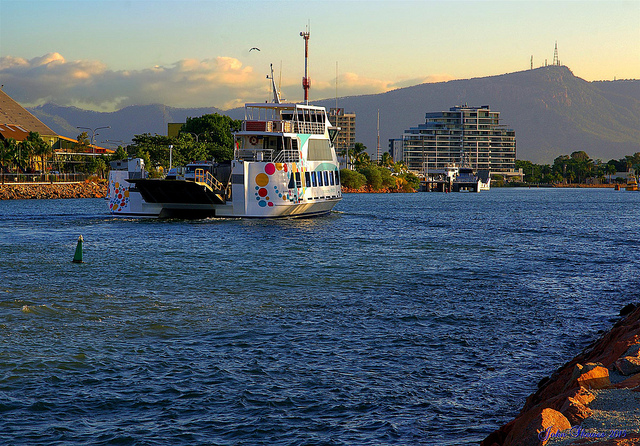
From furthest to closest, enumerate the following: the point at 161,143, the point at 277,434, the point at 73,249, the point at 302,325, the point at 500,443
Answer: the point at 161,143 → the point at 73,249 → the point at 302,325 → the point at 277,434 → the point at 500,443

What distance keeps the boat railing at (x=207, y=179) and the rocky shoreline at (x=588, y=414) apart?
117 feet

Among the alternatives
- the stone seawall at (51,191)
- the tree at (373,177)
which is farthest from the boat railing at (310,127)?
the tree at (373,177)

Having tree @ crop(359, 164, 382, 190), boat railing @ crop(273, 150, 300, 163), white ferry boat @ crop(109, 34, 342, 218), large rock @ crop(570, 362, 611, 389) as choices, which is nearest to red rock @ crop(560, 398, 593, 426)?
large rock @ crop(570, 362, 611, 389)

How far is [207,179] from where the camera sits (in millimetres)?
43688

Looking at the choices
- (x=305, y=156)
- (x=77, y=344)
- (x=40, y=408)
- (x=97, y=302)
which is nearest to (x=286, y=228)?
(x=305, y=156)

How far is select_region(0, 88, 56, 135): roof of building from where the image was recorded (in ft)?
Answer: 522

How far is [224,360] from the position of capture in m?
12.5

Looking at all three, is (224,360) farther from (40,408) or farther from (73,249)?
(73,249)

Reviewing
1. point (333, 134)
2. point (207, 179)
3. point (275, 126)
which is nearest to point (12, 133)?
point (333, 134)

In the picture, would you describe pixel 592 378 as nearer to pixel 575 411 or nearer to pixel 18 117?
pixel 575 411

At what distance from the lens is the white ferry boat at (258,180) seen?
44.0 meters

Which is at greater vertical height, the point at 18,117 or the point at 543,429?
the point at 18,117

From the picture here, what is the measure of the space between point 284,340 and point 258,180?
Result: 3097cm

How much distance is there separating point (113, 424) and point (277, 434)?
2458mm
